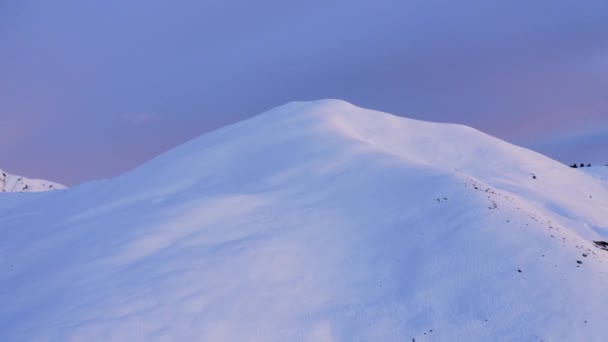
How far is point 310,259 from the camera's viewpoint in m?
→ 12.5

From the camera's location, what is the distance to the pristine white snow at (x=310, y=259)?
10094mm

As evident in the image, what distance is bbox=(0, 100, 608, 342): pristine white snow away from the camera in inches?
397

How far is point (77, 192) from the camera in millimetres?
26328

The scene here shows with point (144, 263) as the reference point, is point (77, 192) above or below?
above

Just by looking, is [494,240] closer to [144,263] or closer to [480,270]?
[480,270]

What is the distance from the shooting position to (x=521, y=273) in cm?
1105

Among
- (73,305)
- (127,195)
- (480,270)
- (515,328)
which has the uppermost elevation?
(127,195)

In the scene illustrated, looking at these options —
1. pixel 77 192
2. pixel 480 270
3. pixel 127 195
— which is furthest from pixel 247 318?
pixel 77 192

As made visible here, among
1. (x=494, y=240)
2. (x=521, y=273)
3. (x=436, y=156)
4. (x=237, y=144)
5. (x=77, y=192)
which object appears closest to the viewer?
(x=521, y=273)

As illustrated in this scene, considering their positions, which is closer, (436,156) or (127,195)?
(127,195)

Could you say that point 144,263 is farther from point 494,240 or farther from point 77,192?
point 77,192

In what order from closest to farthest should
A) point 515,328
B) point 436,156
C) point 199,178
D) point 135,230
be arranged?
point 515,328 → point 135,230 → point 199,178 → point 436,156

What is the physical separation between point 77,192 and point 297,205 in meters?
15.6

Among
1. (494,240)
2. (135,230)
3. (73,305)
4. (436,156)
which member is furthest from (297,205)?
(436,156)
